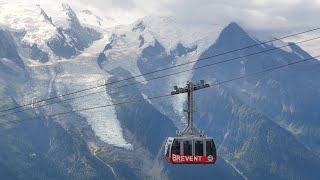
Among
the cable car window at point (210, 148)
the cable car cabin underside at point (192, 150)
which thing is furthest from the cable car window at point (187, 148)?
the cable car window at point (210, 148)

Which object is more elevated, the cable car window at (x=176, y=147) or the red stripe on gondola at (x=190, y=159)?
the cable car window at (x=176, y=147)

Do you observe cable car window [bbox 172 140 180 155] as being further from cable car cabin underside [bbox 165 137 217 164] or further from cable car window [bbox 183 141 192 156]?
cable car window [bbox 183 141 192 156]

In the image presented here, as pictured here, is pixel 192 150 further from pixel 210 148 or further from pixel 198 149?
pixel 210 148

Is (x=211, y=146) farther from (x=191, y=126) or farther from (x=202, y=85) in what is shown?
(x=202, y=85)

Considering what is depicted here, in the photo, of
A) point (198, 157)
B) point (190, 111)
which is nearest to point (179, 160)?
point (198, 157)

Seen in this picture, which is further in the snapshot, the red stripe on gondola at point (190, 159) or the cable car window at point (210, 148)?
the cable car window at point (210, 148)

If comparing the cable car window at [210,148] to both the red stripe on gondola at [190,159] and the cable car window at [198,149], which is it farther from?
the cable car window at [198,149]

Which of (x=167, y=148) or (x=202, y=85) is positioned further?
(x=167, y=148)

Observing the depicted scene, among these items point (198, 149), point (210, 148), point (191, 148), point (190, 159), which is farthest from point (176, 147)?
point (210, 148)
